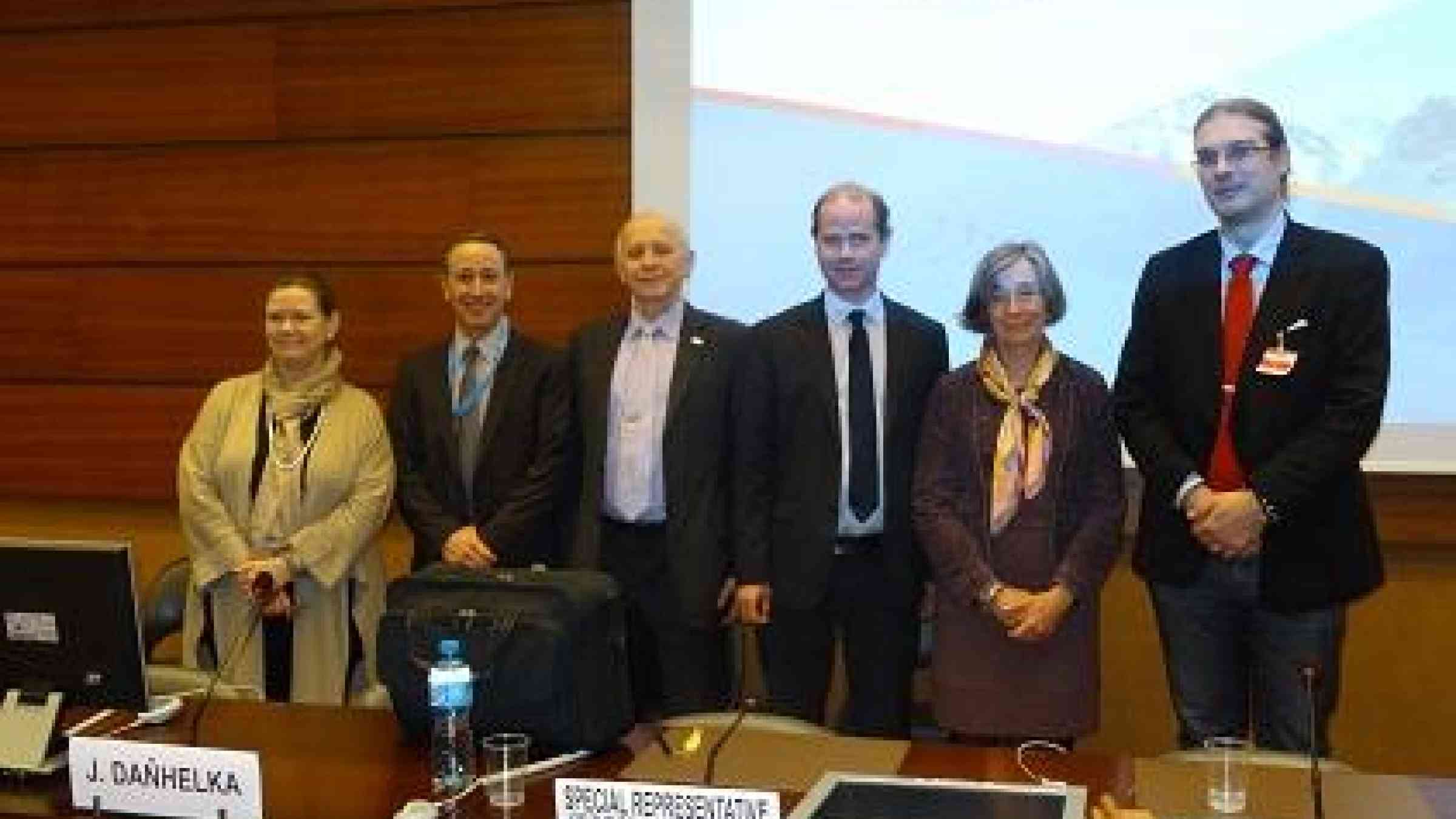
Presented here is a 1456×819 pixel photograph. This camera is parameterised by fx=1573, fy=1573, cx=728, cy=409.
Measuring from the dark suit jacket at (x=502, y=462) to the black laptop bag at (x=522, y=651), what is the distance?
1.19 meters

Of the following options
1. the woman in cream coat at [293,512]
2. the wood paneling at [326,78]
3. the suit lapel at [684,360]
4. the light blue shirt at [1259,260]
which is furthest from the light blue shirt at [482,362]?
the light blue shirt at [1259,260]

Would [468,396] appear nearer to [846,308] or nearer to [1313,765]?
[846,308]

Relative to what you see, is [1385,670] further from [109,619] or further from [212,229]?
[212,229]

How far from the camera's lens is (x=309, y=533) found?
3.73 metres

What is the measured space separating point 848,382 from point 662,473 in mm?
476

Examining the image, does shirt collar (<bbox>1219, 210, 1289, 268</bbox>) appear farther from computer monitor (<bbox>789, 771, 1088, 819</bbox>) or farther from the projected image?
computer monitor (<bbox>789, 771, 1088, 819</bbox>)

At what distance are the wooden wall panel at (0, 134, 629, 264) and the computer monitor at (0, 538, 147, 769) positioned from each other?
2.42 meters

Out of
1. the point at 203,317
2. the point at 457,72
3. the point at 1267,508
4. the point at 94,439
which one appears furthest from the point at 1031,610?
the point at 94,439

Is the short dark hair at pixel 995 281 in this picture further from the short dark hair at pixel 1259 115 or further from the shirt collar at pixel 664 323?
the shirt collar at pixel 664 323

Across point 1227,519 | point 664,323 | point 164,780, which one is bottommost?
A: point 164,780

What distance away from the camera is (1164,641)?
10.8 feet

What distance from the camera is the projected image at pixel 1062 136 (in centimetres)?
392

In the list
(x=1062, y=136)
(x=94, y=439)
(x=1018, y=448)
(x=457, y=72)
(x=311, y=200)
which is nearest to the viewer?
(x=1018, y=448)

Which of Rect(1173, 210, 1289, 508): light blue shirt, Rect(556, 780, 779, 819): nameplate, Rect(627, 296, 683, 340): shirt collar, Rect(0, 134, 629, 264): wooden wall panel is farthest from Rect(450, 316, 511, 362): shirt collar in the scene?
Rect(556, 780, 779, 819): nameplate
